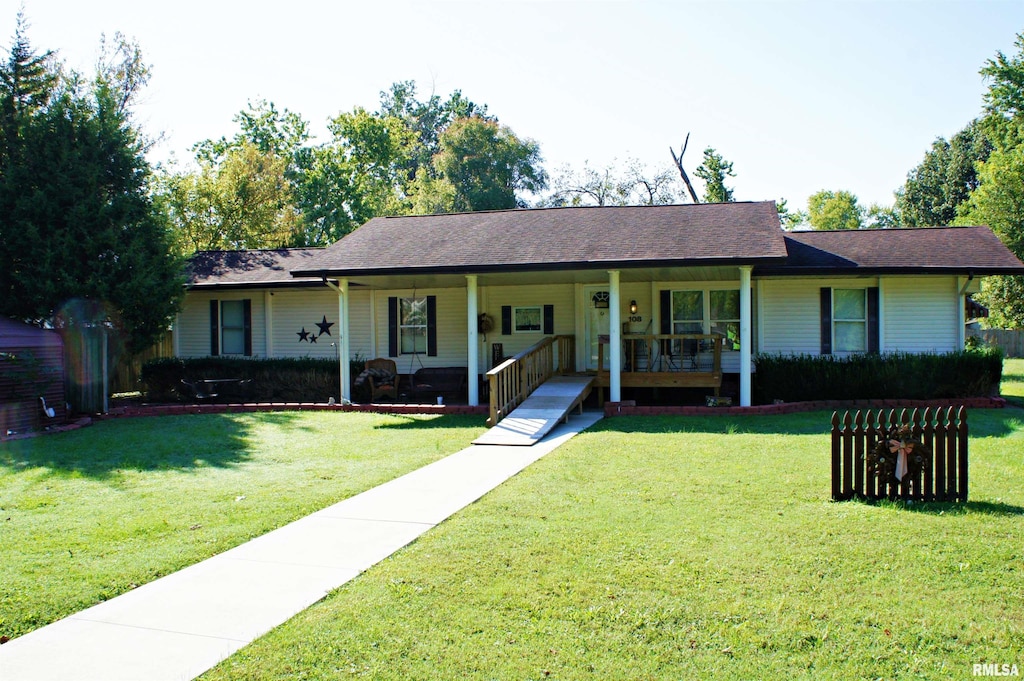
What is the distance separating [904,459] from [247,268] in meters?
17.6

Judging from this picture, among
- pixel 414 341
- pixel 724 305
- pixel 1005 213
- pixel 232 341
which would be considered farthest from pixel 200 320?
pixel 1005 213

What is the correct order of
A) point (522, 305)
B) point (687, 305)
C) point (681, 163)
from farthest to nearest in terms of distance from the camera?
1. point (681, 163)
2. point (522, 305)
3. point (687, 305)

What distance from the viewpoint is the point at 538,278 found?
1706cm

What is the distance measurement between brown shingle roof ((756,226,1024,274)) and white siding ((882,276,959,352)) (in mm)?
562

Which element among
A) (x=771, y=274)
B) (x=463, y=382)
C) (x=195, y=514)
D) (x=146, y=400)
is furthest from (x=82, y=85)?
(x=771, y=274)

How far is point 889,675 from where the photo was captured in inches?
154

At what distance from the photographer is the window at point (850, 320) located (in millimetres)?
17000

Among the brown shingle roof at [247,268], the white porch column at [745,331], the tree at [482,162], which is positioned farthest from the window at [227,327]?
the tree at [482,162]

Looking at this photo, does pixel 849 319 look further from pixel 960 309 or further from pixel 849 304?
pixel 960 309

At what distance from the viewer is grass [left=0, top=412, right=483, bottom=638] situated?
5602mm

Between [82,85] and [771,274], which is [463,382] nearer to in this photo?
[771,274]

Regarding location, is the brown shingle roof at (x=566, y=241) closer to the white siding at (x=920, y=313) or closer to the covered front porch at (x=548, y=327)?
the covered front porch at (x=548, y=327)

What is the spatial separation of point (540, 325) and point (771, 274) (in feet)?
17.9

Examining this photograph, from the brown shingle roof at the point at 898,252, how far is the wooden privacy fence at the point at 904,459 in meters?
9.21
